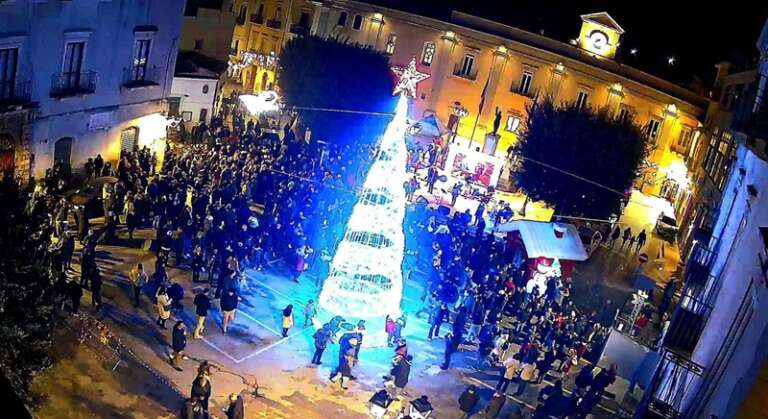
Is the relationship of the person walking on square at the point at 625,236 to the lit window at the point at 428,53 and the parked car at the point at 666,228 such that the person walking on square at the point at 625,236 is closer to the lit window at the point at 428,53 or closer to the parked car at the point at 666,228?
the parked car at the point at 666,228

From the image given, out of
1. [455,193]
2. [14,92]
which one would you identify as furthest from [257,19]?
[14,92]

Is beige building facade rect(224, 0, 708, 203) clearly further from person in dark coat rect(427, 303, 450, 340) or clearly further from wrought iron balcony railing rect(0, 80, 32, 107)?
person in dark coat rect(427, 303, 450, 340)

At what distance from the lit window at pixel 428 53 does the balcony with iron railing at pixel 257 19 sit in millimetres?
14007

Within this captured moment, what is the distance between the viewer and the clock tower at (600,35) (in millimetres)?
44469

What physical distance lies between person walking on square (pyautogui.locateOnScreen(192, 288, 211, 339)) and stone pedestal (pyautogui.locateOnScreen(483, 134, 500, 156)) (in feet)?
99.3

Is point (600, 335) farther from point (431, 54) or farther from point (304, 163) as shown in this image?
point (431, 54)

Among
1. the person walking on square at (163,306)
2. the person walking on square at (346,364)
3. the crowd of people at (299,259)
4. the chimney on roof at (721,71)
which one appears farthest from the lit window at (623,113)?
the person walking on square at (163,306)

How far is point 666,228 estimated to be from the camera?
127ft

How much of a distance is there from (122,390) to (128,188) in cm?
997

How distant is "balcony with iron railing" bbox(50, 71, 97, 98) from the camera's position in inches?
981

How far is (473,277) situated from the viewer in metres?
24.3

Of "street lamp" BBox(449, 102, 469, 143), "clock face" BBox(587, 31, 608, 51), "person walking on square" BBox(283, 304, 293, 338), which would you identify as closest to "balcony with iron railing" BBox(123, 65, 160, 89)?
"person walking on square" BBox(283, 304, 293, 338)

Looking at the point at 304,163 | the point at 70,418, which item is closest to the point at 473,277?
the point at 304,163

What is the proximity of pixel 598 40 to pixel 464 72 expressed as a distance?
8.58 meters
